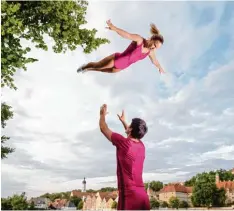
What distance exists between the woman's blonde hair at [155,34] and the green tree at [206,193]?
Result: 2667 centimetres

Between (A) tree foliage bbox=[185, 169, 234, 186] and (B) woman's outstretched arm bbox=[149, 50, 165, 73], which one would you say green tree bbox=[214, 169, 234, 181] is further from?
(B) woman's outstretched arm bbox=[149, 50, 165, 73]

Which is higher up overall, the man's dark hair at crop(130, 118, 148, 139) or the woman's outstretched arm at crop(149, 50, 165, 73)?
the woman's outstretched arm at crop(149, 50, 165, 73)

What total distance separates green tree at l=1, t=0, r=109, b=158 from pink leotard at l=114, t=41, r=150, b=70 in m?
0.87

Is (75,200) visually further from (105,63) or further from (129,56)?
(129,56)

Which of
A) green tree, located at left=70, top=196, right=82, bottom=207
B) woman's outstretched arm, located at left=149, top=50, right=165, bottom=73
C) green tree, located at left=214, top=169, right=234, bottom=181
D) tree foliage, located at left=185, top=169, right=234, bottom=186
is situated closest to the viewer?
woman's outstretched arm, located at left=149, top=50, right=165, bottom=73

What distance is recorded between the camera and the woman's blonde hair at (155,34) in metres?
5.94

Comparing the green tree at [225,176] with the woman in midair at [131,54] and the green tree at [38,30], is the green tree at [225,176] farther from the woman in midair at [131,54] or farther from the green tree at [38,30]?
the woman in midair at [131,54]

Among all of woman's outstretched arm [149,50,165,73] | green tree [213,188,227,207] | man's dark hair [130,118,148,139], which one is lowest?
green tree [213,188,227,207]

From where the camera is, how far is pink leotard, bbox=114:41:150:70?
19.4ft

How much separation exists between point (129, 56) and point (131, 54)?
0.13ft

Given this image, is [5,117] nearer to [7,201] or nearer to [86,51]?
[7,201]

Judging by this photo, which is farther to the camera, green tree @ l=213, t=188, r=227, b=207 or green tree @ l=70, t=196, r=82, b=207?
green tree @ l=213, t=188, r=227, b=207

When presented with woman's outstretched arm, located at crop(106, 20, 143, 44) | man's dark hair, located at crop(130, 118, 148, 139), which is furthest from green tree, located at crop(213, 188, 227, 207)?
man's dark hair, located at crop(130, 118, 148, 139)

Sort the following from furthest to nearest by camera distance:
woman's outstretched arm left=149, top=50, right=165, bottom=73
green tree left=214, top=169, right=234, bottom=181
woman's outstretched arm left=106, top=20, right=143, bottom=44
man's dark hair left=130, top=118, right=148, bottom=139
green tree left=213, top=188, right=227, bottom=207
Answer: green tree left=214, top=169, right=234, bottom=181
green tree left=213, top=188, right=227, bottom=207
woman's outstretched arm left=149, top=50, right=165, bottom=73
woman's outstretched arm left=106, top=20, right=143, bottom=44
man's dark hair left=130, top=118, right=148, bottom=139
